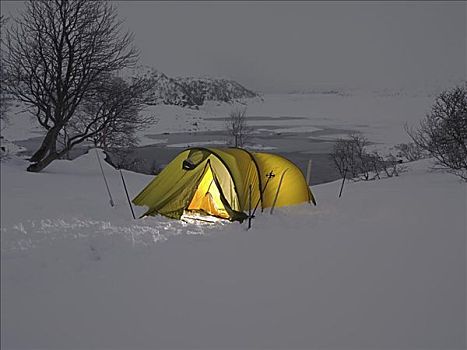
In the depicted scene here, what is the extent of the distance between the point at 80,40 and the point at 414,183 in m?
10.5

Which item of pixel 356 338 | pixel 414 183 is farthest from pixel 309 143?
pixel 356 338

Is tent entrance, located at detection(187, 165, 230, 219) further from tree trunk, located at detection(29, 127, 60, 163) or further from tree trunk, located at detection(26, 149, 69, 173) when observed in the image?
tree trunk, located at detection(29, 127, 60, 163)

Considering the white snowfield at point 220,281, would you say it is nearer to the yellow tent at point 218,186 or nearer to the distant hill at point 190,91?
the yellow tent at point 218,186

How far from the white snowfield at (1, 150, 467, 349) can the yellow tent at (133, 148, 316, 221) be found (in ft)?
2.26

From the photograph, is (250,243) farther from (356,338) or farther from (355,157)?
(355,157)

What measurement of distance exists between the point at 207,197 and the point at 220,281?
11.5ft

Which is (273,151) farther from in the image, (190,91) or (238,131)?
(190,91)

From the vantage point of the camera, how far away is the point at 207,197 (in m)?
7.59

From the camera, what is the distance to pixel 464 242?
527 cm

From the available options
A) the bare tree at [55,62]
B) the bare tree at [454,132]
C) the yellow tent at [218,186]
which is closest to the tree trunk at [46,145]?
the bare tree at [55,62]

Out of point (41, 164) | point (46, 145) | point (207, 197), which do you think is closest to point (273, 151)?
point (46, 145)

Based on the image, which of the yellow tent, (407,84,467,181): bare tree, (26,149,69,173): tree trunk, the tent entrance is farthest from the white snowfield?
(407,84,467,181): bare tree

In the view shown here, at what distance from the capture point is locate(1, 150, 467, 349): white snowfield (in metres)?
3.13

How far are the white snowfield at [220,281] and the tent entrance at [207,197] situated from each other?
105 centimetres
